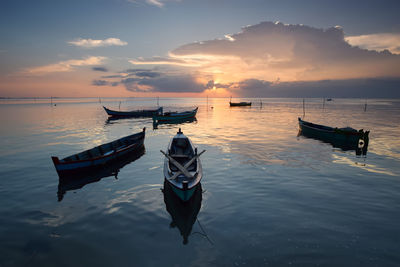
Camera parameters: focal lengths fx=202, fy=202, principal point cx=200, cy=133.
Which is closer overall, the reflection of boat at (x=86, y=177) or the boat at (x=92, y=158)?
the reflection of boat at (x=86, y=177)

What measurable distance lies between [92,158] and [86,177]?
1669 mm

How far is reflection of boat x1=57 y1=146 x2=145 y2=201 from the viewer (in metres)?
15.1

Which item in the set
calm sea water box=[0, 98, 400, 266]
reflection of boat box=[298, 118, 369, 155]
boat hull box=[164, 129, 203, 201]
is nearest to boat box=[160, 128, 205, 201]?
boat hull box=[164, 129, 203, 201]

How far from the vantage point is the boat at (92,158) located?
52.9 ft

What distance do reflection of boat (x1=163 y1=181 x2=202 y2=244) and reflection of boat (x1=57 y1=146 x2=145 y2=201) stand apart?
6.76 metres

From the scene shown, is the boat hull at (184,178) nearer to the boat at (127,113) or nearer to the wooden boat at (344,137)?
the wooden boat at (344,137)

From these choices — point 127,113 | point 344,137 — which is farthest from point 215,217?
point 127,113

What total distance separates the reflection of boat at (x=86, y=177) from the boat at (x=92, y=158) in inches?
14.5

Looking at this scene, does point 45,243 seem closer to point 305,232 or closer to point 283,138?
point 305,232

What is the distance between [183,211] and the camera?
11.7 metres

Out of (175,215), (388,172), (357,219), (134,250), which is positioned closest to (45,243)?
(134,250)

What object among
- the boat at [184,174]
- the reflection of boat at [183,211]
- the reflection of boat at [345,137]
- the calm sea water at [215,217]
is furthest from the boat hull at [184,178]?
the reflection of boat at [345,137]

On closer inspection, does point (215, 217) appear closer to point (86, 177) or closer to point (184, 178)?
point (184, 178)

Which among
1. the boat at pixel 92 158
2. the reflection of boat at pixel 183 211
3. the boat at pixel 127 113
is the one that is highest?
the boat at pixel 127 113
